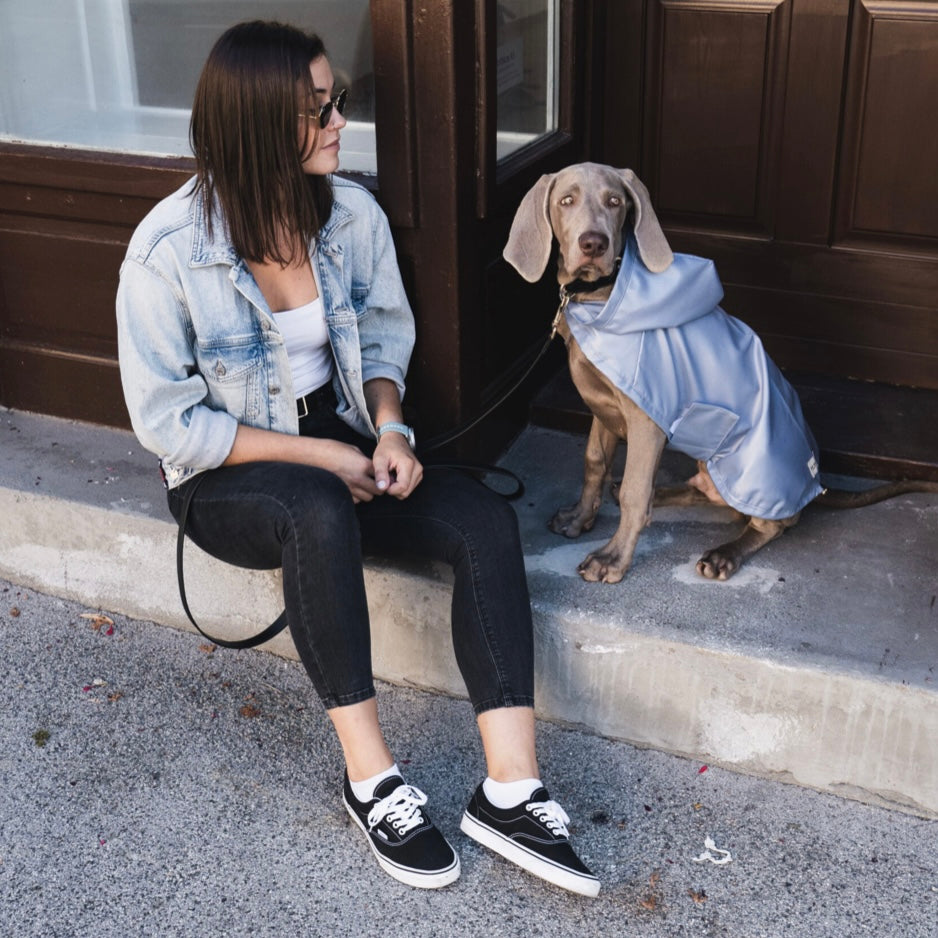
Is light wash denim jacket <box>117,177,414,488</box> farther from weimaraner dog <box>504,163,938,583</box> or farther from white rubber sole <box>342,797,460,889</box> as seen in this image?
white rubber sole <box>342,797,460,889</box>

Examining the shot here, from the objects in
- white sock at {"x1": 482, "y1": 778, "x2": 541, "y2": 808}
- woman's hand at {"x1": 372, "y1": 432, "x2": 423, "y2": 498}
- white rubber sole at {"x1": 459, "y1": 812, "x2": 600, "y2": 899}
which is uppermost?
woman's hand at {"x1": 372, "y1": 432, "x2": 423, "y2": 498}

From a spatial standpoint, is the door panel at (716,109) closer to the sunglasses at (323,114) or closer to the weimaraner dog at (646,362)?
the weimaraner dog at (646,362)

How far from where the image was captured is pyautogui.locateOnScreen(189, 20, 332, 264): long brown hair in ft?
8.16

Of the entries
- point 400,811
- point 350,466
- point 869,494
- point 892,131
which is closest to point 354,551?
point 350,466

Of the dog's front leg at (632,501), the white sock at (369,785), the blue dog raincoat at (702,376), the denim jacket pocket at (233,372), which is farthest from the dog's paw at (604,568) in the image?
the denim jacket pocket at (233,372)

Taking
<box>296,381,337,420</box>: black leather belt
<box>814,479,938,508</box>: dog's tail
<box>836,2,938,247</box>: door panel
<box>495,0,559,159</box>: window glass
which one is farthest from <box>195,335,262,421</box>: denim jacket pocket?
<box>836,2,938,247</box>: door panel

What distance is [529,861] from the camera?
242cm

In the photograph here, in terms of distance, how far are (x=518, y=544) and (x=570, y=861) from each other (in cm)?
66

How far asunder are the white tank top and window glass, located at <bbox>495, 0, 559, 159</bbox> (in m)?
0.78

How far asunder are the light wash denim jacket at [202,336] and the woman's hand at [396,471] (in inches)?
7.9

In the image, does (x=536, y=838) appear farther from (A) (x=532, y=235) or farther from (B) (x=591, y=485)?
(A) (x=532, y=235)

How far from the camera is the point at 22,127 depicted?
12.0 feet

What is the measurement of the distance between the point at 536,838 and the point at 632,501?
0.85 m

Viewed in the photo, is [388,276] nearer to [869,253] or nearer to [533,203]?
[533,203]
